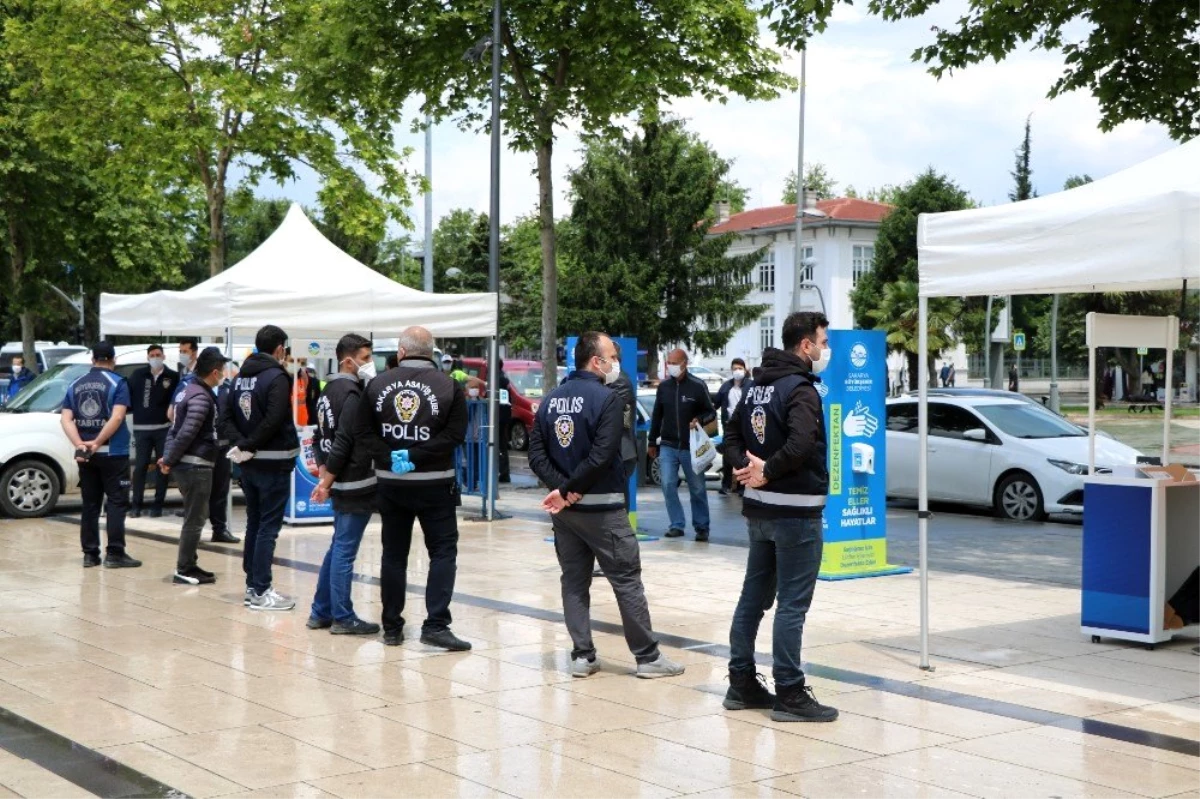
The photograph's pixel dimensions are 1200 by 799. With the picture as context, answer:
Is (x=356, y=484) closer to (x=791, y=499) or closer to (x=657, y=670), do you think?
→ (x=657, y=670)

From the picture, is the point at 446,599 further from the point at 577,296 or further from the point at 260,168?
the point at 577,296

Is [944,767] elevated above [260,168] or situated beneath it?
situated beneath

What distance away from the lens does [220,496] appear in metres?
14.8

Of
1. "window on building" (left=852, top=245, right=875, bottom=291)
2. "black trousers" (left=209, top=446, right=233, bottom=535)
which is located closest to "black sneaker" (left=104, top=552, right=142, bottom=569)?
"black trousers" (left=209, top=446, right=233, bottom=535)

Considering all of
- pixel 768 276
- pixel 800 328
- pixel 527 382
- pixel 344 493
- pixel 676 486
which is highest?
pixel 768 276

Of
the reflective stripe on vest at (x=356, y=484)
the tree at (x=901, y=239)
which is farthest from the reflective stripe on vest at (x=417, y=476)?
the tree at (x=901, y=239)

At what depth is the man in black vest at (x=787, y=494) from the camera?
6996 mm

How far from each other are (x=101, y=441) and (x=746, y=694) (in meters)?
6.81

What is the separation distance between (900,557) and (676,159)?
40374mm

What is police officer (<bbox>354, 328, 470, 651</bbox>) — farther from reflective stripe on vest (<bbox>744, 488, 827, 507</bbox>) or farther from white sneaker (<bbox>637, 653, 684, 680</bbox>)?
reflective stripe on vest (<bbox>744, 488, 827, 507</bbox>)

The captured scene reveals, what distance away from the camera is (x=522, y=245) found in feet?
298

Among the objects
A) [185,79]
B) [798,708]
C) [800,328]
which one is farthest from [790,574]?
[185,79]

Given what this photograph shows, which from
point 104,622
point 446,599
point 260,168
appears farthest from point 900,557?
point 260,168

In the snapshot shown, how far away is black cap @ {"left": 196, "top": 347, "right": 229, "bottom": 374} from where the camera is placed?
1186 cm
